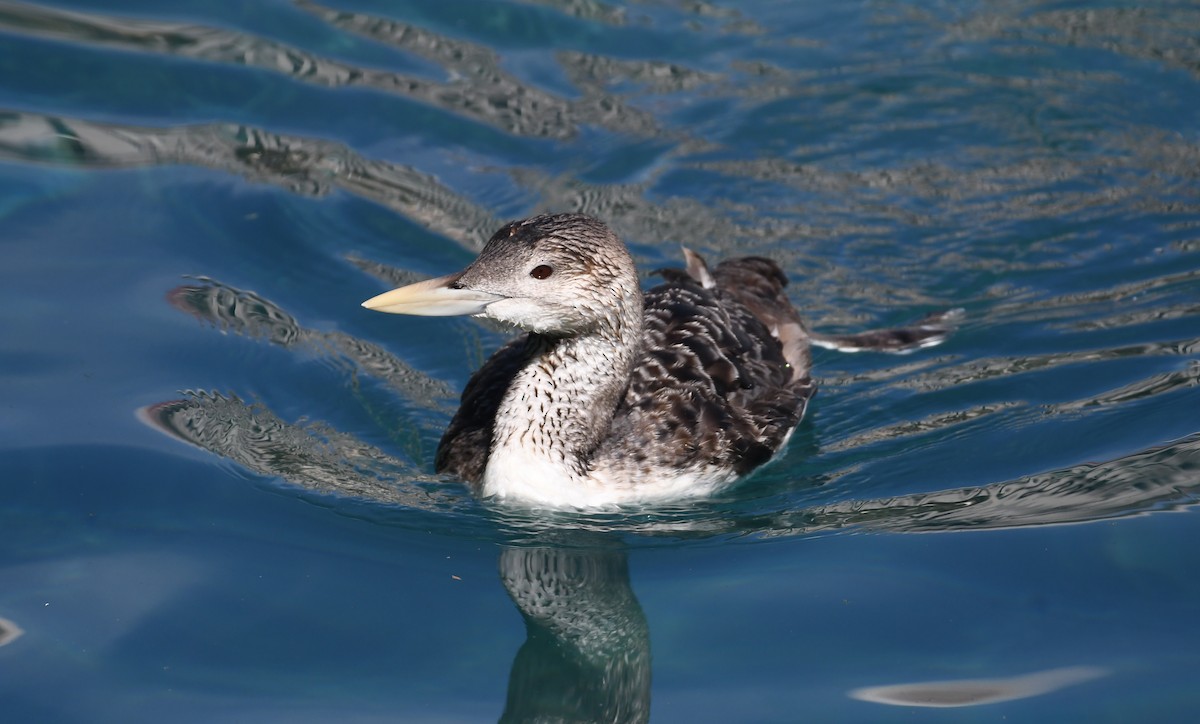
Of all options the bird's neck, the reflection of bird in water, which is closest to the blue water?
the reflection of bird in water

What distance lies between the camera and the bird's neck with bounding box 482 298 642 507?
20.7 feet

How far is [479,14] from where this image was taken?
466 inches

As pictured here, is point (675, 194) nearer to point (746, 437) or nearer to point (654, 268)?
point (654, 268)

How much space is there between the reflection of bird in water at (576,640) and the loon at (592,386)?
0.44 m

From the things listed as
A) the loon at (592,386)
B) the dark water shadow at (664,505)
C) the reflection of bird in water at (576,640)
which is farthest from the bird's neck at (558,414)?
the reflection of bird in water at (576,640)

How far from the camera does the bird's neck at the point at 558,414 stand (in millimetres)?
6301

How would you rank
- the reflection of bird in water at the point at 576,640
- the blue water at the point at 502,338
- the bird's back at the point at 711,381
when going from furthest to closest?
the bird's back at the point at 711,381 → the blue water at the point at 502,338 → the reflection of bird in water at the point at 576,640

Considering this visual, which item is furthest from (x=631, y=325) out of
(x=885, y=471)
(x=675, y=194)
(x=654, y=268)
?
(x=675, y=194)

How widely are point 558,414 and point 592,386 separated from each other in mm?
222

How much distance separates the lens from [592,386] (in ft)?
21.3

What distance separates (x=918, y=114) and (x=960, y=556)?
19.3 feet

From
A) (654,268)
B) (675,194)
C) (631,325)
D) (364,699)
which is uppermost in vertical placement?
(675,194)

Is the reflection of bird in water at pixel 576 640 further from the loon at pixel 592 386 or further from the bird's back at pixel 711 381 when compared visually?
the bird's back at pixel 711 381

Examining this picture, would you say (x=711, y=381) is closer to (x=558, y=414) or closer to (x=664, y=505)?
(x=664, y=505)
